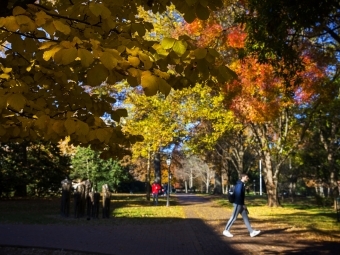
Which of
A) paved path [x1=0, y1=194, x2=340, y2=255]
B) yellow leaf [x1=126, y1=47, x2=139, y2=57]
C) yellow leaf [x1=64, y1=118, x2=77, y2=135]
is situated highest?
yellow leaf [x1=126, y1=47, x2=139, y2=57]

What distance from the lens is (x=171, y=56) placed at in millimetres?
3369

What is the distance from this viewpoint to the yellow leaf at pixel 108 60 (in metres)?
2.85

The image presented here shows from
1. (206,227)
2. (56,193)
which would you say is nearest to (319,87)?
(206,227)

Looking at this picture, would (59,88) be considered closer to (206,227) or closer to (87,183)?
(206,227)

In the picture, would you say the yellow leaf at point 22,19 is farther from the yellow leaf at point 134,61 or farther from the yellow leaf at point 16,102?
the yellow leaf at point 134,61

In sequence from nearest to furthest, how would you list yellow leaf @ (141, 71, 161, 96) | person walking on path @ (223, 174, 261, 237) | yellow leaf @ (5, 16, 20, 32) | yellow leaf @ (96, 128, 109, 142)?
yellow leaf @ (141, 71, 161, 96), yellow leaf @ (5, 16, 20, 32), yellow leaf @ (96, 128, 109, 142), person walking on path @ (223, 174, 261, 237)

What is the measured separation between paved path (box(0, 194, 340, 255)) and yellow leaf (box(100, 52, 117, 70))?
7.22 metres

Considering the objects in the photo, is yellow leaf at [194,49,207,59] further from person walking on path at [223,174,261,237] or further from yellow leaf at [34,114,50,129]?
person walking on path at [223,174,261,237]

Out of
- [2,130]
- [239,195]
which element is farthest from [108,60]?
[239,195]

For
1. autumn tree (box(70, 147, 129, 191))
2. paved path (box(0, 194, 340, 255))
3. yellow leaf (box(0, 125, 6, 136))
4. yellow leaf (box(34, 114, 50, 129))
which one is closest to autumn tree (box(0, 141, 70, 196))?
autumn tree (box(70, 147, 129, 191))

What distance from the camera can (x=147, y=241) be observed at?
37.2ft

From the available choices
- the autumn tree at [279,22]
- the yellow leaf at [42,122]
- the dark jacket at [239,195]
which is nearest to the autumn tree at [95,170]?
the dark jacket at [239,195]

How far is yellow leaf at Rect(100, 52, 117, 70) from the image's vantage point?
2.85 meters

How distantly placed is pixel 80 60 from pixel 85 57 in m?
0.23
